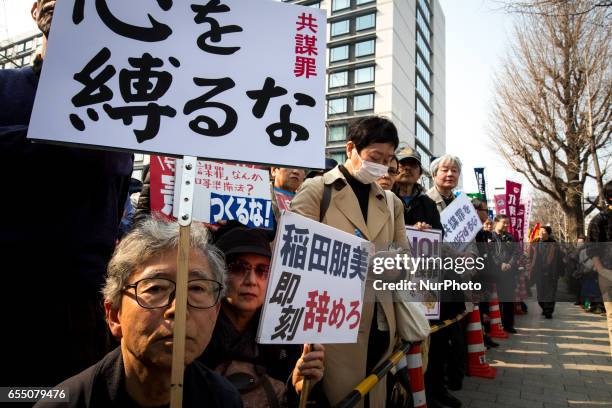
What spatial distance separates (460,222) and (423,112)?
42306 mm

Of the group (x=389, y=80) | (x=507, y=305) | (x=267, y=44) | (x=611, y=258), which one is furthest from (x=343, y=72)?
(x=267, y=44)

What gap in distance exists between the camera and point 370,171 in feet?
7.98

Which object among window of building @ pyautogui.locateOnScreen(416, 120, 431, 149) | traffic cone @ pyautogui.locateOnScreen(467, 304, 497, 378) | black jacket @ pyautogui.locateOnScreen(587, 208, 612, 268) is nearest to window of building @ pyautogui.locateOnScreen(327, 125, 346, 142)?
window of building @ pyautogui.locateOnScreen(416, 120, 431, 149)

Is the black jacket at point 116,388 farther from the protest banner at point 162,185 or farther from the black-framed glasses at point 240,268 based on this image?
the protest banner at point 162,185

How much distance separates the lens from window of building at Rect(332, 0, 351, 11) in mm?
37125

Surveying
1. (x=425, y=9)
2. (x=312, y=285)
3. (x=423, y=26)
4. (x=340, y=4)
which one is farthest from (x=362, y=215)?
(x=425, y=9)

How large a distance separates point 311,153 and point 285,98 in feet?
0.77

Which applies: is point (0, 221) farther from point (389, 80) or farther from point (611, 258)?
point (389, 80)

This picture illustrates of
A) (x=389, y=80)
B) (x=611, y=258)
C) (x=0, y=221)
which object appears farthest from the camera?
(x=389, y=80)

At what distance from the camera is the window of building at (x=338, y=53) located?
37.0 metres

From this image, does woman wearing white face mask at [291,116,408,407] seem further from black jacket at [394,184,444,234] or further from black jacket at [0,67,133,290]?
black jacket at [0,67,133,290]

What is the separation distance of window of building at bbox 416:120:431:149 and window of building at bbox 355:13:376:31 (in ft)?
35.4

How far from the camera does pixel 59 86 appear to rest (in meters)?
1.27

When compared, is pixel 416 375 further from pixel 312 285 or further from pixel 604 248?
pixel 604 248
